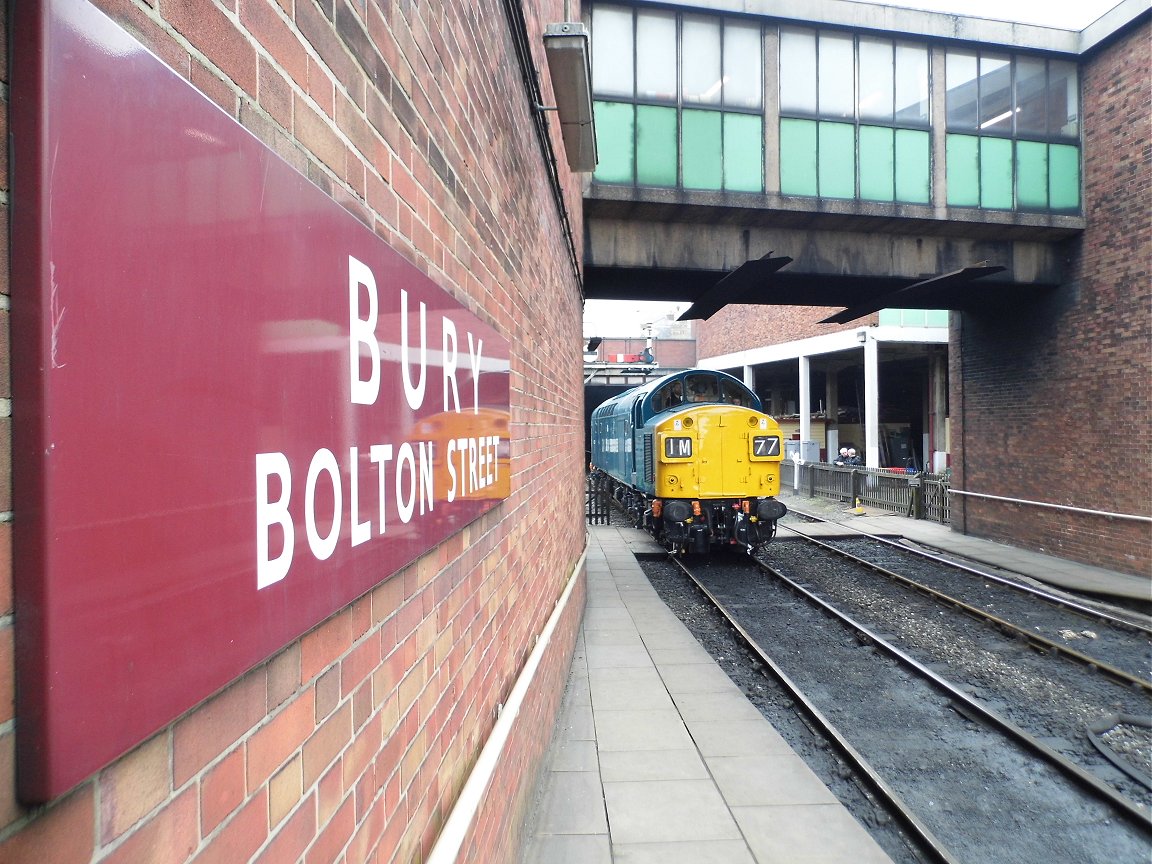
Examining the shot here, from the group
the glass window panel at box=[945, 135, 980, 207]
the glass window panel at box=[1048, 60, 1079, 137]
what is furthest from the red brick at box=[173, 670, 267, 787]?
the glass window panel at box=[1048, 60, 1079, 137]

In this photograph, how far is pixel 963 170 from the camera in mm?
11656

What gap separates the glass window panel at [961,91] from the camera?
1187 cm

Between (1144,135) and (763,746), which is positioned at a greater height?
(1144,135)

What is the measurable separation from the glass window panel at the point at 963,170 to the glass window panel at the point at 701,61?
450 cm

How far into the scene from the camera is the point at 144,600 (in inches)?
30.0

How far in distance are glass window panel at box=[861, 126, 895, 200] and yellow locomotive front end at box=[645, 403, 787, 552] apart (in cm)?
437

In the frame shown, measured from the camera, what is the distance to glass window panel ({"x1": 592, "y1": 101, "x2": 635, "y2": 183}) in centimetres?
1035

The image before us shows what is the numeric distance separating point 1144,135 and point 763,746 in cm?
1247

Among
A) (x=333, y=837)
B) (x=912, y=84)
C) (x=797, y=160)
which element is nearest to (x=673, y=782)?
(x=333, y=837)

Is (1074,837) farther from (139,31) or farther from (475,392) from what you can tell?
(139,31)

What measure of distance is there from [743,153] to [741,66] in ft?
5.34

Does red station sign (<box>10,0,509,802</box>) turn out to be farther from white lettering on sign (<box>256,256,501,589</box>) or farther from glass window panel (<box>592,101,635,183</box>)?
glass window panel (<box>592,101,635,183</box>)

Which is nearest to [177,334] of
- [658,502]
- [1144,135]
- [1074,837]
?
[1074,837]

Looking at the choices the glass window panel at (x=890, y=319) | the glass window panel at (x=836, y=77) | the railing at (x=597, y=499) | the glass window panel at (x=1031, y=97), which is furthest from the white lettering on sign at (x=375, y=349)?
the glass window panel at (x=890, y=319)
